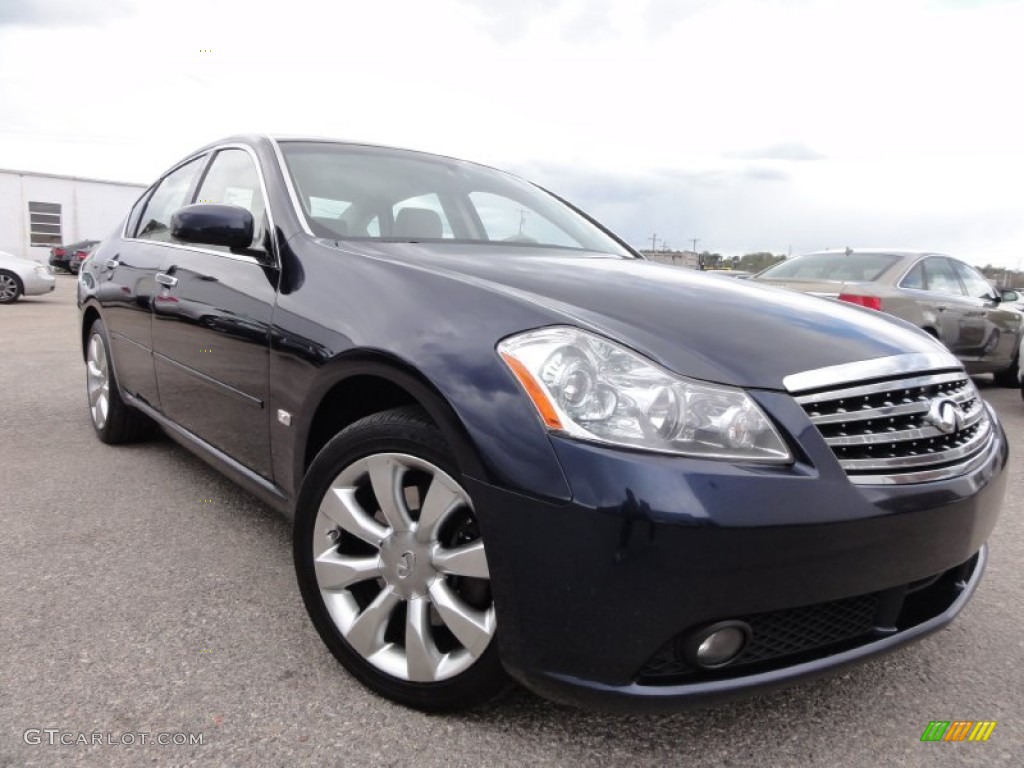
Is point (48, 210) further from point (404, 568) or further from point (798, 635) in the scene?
point (798, 635)

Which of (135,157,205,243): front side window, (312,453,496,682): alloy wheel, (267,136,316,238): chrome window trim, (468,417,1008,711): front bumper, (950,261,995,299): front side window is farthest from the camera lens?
(950,261,995,299): front side window

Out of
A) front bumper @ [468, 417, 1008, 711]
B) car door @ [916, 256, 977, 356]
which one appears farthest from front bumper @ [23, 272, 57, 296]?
front bumper @ [468, 417, 1008, 711]

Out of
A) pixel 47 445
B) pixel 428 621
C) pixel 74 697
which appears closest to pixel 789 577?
pixel 428 621

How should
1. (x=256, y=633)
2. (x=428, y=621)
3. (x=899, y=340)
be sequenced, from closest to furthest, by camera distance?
(x=428, y=621) → (x=899, y=340) → (x=256, y=633)

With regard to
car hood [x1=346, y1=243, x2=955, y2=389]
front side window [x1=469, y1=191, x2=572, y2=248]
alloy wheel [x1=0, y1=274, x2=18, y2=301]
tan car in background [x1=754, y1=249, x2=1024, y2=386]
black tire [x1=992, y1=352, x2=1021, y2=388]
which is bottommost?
alloy wheel [x1=0, y1=274, x2=18, y2=301]

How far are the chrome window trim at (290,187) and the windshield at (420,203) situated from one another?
0.05ft

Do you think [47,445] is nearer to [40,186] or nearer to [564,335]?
[564,335]

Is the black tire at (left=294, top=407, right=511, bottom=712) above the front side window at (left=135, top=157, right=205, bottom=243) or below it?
below

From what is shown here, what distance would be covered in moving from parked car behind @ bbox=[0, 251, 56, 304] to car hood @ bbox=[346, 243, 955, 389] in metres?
15.7

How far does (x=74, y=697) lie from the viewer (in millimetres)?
1824

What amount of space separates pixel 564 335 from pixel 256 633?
1.29 meters

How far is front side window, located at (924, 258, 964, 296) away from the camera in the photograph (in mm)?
6711

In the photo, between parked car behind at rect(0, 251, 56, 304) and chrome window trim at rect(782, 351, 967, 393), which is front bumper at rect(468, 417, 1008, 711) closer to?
chrome window trim at rect(782, 351, 967, 393)

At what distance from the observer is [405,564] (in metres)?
1.79
